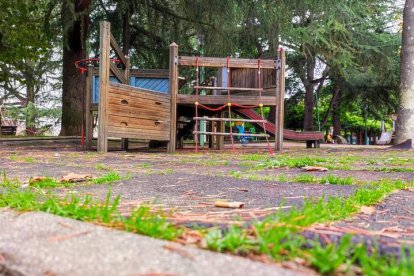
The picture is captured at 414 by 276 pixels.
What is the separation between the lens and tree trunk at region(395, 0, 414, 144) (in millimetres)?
8828

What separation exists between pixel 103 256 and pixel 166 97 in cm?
600

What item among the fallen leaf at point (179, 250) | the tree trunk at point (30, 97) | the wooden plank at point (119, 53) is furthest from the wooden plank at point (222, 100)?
the tree trunk at point (30, 97)

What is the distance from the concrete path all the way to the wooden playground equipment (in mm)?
5053

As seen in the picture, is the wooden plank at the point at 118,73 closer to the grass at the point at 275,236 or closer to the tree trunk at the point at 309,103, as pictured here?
the grass at the point at 275,236

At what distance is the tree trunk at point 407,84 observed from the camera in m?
8.83

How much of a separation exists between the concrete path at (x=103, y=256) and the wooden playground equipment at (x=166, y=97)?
5053 millimetres

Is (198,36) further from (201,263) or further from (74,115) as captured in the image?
(201,263)

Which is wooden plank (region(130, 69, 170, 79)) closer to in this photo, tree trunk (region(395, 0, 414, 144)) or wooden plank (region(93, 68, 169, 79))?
wooden plank (region(93, 68, 169, 79))

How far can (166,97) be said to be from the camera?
683 centimetres

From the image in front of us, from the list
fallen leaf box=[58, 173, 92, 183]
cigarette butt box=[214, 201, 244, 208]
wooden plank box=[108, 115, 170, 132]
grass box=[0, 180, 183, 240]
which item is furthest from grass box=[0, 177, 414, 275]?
wooden plank box=[108, 115, 170, 132]

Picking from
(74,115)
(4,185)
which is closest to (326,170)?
(4,185)

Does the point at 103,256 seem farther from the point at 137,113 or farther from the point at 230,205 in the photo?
A: the point at 137,113

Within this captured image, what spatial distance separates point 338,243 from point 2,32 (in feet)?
38.7

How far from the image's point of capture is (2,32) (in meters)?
11.1
